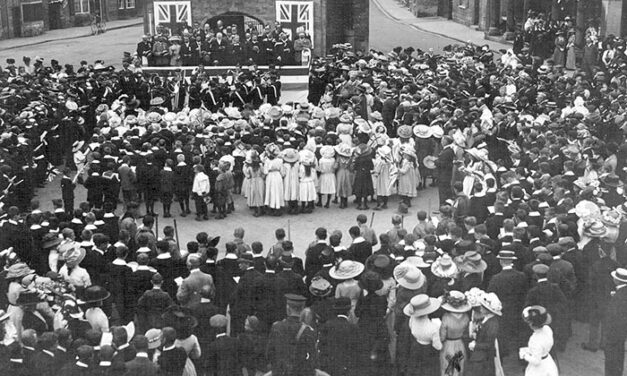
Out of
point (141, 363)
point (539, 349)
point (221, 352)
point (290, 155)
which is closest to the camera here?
point (141, 363)

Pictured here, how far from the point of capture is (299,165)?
19.0m

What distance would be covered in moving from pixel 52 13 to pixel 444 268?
49.5 meters

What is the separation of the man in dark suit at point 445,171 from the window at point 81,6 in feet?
150

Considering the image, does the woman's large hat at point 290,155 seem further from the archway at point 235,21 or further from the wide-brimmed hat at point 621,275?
the archway at point 235,21

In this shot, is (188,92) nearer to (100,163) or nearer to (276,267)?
(100,163)

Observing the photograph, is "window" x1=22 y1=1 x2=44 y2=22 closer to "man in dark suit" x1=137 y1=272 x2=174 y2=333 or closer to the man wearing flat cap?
"man in dark suit" x1=137 y1=272 x2=174 y2=333

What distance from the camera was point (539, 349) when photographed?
9531 mm

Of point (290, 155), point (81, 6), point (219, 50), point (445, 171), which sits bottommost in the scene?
point (445, 171)

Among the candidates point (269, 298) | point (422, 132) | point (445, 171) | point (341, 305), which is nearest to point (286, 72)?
point (422, 132)

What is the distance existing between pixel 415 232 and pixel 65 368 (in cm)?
644

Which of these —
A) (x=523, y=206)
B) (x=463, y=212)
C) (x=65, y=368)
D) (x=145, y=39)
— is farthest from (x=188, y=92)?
(x=65, y=368)

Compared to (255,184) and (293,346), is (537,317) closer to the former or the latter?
(293,346)

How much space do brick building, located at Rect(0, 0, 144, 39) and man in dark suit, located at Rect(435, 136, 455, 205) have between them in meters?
37.3

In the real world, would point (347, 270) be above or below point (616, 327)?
above
